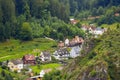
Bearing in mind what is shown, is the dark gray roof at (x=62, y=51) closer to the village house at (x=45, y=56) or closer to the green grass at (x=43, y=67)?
the village house at (x=45, y=56)

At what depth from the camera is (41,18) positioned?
123188 millimetres

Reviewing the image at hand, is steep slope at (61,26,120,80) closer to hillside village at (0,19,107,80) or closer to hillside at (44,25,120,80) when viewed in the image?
hillside at (44,25,120,80)

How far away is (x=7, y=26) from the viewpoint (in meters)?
108

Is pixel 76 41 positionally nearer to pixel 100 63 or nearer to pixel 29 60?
pixel 29 60

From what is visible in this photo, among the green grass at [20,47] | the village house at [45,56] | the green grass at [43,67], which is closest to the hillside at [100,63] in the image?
the green grass at [43,67]

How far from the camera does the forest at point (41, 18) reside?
108 metres

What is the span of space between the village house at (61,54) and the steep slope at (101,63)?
121 ft

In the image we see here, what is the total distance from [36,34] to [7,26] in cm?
803

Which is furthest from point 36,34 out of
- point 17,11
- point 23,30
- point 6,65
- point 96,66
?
point 96,66

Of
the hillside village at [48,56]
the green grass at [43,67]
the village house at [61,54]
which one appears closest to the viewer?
the green grass at [43,67]

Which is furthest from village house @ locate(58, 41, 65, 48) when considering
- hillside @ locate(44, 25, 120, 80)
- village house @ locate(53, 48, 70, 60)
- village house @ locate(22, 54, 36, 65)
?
hillside @ locate(44, 25, 120, 80)

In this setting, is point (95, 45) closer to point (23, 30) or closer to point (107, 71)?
point (107, 71)

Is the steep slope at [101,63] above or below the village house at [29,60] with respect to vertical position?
above

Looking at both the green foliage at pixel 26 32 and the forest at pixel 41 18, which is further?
the forest at pixel 41 18
